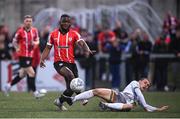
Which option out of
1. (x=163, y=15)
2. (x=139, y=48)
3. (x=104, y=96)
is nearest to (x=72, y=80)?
(x=104, y=96)

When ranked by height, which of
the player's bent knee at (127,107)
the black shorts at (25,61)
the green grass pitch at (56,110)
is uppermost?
the black shorts at (25,61)

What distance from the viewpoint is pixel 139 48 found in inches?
1217

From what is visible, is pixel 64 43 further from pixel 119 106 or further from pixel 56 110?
pixel 119 106

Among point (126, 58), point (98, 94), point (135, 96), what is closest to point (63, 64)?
point (98, 94)

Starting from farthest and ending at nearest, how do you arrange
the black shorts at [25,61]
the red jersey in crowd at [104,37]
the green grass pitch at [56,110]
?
the red jersey in crowd at [104,37] < the black shorts at [25,61] < the green grass pitch at [56,110]

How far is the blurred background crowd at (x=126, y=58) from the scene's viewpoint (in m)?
30.9

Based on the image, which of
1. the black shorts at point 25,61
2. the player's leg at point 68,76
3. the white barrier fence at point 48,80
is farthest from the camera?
the white barrier fence at point 48,80

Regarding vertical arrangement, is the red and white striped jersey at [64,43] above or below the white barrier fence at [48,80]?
above

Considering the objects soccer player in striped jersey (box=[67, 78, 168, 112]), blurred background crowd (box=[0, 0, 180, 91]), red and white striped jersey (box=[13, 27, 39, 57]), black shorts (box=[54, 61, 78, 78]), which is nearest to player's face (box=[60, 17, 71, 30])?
black shorts (box=[54, 61, 78, 78])

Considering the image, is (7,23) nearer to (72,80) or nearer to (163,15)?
(163,15)

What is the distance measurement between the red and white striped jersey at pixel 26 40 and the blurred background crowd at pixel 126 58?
5.42 metres

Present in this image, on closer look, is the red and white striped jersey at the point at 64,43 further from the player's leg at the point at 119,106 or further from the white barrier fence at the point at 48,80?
the white barrier fence at the point at 48,80

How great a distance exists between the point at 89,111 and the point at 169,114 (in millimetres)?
1901

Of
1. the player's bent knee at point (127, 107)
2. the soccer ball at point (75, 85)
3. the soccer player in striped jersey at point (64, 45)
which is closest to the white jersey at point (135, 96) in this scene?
the player's bent knee at point (127, 107)
